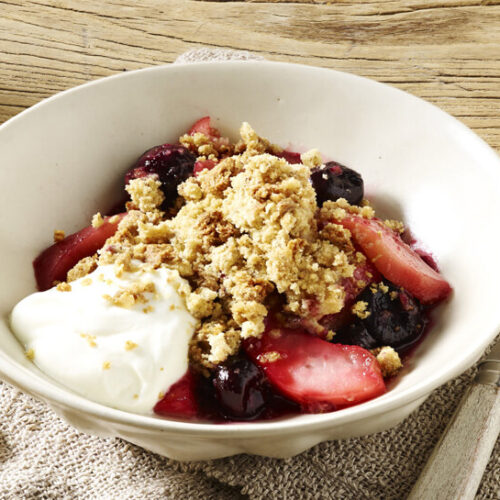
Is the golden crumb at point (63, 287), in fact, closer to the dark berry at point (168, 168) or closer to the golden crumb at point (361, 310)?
the dark berry at point (168, 168)

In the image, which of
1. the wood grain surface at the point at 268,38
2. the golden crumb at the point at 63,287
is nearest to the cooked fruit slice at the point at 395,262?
the golden crumb at the point at 63,287

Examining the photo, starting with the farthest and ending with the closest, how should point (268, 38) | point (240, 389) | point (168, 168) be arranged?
1. point (268, 38)
2. point (168, 168)
3. point (240, 389)

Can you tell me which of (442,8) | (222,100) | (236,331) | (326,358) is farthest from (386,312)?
(442,8)

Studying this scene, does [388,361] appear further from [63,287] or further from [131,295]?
[63,287]

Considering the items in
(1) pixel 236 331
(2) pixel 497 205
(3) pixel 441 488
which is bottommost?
(3) pixel 441 488

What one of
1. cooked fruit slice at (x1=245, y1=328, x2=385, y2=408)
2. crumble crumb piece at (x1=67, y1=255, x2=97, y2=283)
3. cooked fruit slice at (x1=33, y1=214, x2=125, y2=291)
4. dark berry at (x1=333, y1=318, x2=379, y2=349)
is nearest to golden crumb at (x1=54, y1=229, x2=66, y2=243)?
cooked fruit slice at (x1=33, y1=214, x2=125, y2=291)

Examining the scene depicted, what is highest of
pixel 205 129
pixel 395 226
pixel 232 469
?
pixel 205 129

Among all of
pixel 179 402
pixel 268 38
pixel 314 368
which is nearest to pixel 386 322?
pixel 314 368

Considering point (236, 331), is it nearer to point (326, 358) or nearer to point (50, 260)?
point (326, 358)
